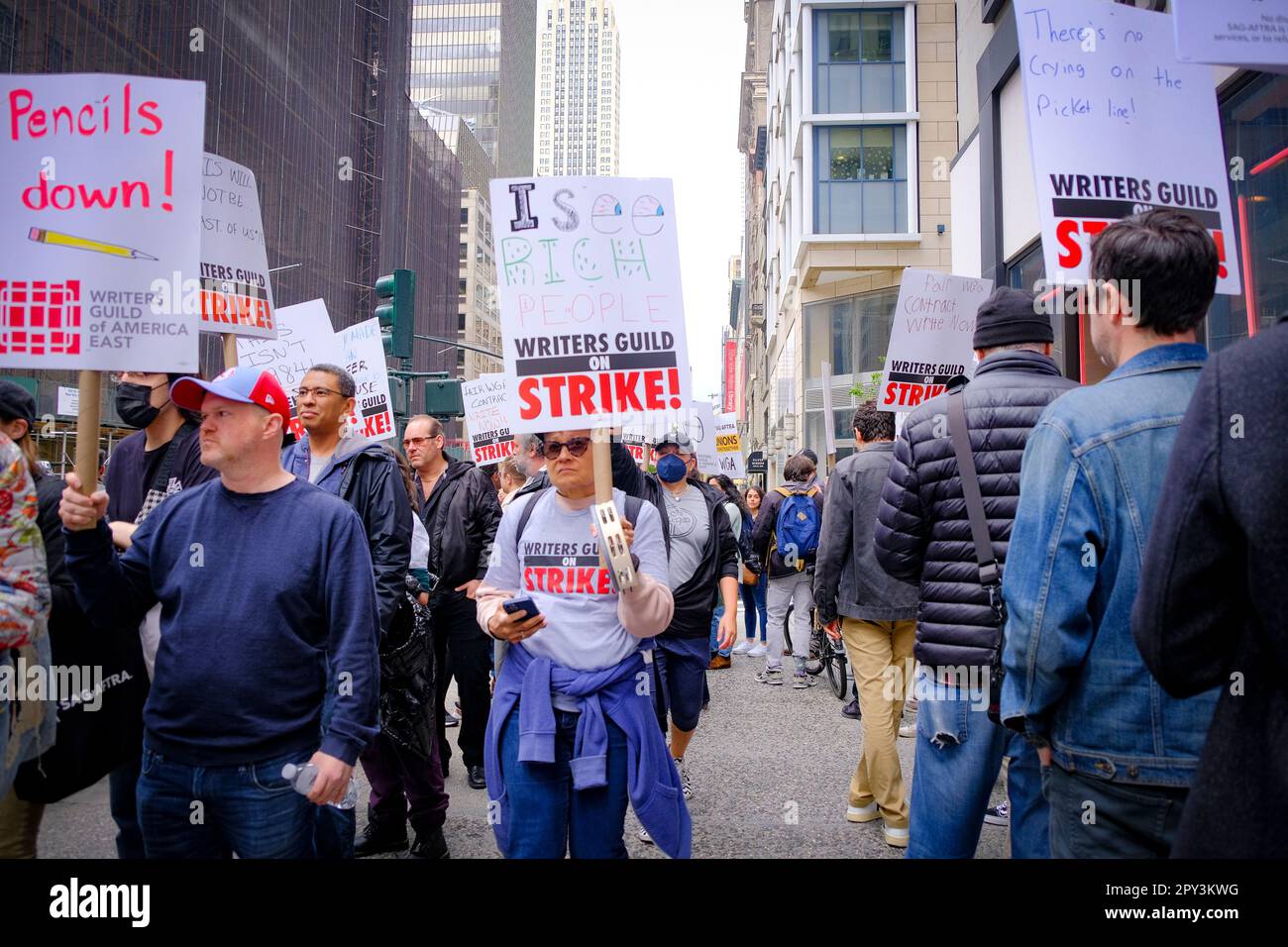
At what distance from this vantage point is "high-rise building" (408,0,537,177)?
61.6m

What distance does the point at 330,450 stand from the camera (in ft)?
14.4

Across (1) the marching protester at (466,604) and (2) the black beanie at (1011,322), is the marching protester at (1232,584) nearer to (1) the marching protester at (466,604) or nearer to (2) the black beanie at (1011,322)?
(2) the black beanie at (1011,322)

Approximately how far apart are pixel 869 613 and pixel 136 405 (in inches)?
152

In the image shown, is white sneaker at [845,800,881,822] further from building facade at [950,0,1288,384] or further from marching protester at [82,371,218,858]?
marching protester at [82,371,218,858]

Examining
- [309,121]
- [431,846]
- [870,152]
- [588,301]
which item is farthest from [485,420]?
[309,121]

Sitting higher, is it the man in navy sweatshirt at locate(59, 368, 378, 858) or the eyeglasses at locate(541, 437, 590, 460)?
the eyeglasses at locate(541, 437, 590, 460)

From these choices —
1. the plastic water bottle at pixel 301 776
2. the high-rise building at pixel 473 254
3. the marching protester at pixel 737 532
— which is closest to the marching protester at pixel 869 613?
the plastic water bottle at pixel 301 776

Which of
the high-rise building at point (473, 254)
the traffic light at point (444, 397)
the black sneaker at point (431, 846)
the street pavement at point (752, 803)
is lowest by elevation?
the street pavement at point (752, 803)

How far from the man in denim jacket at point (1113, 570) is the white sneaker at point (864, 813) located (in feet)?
10.1

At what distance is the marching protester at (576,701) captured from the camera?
293 centimetres

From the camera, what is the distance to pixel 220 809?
2643mm

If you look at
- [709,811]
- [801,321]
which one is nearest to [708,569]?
[709,811]

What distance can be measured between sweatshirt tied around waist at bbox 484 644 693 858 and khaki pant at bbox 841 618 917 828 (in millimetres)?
2185

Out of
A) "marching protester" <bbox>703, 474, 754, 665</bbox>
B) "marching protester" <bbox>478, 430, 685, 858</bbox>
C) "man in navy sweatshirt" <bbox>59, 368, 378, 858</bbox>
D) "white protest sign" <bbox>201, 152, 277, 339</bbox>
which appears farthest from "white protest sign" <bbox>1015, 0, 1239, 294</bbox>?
"marching protester" <bbox>703, 474, 754, 665</bbox>
